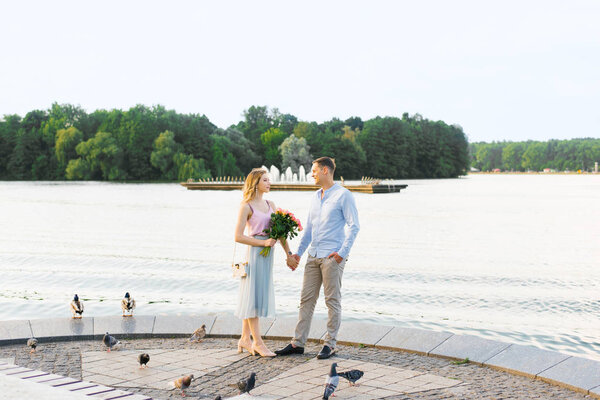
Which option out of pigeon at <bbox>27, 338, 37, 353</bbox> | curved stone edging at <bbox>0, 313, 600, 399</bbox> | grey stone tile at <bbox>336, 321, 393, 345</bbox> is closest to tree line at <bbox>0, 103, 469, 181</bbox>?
curved stone edging at <bbox>0, 313, 600, 399</bbox>

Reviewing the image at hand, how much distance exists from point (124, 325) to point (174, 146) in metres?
81.5

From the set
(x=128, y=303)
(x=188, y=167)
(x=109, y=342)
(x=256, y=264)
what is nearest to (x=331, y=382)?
(x=256, y=264)

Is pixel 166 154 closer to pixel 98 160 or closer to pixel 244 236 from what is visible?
pixel 98 160

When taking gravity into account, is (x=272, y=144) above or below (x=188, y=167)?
above

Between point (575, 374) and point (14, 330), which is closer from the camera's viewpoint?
point (575, 374)

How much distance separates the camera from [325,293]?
21.8 feet

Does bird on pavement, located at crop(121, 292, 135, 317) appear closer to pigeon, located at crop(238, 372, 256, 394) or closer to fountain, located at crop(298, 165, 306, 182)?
pigeon, located at crop(238, 372, 256, 394)

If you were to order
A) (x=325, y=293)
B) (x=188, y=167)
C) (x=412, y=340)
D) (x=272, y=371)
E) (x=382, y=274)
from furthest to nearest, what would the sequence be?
(x=188, y=167), (x=382, y=274), (x=412, y=340), (x=325, y=293), (x=272, y=371)

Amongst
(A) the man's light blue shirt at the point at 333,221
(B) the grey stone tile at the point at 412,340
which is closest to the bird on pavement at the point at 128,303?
(A) the man's light blue shirt at the point at 333,221

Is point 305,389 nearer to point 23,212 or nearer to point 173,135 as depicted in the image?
point 23,212

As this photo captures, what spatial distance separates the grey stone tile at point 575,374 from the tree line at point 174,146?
79950 mm

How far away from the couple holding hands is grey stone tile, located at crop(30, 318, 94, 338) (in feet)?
6.96

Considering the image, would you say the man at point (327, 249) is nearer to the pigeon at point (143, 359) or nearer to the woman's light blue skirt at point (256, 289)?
the woman's light blue skirt at point (256, 289)

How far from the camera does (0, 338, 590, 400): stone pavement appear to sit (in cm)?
556
